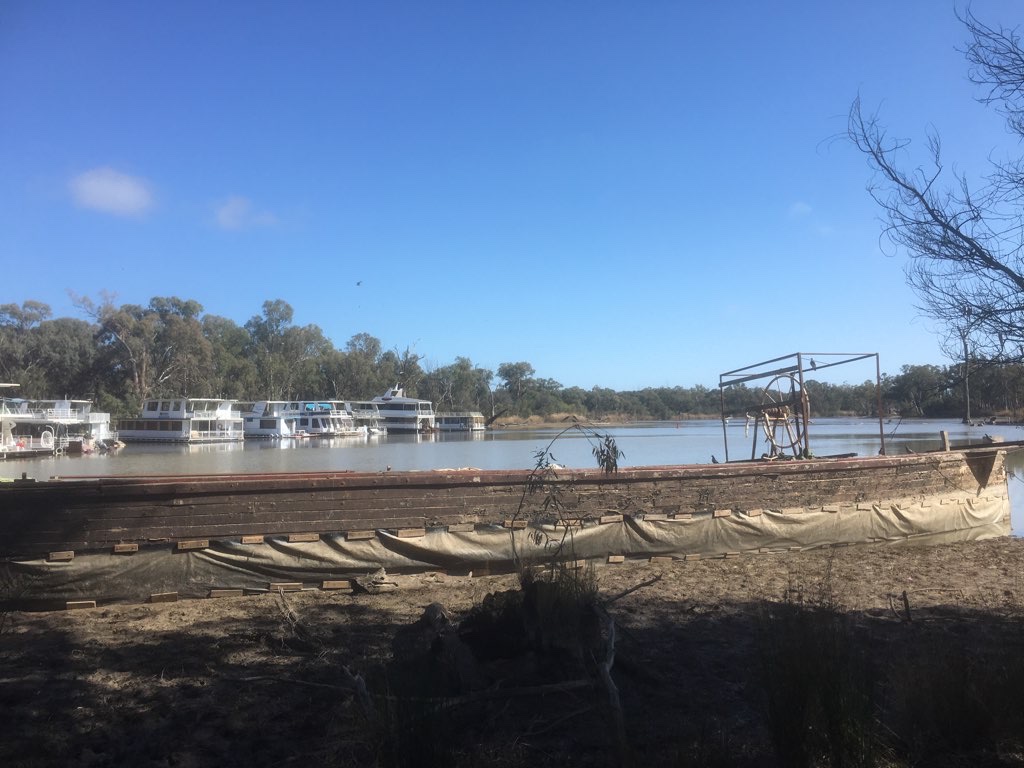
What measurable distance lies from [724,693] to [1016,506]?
1516 cm

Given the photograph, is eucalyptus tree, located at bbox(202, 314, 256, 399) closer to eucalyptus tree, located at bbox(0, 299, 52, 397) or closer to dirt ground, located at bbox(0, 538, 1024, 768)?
eucalyptus tree, located at bbox(0, 299, 52, 397)

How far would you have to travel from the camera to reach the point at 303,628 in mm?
5918

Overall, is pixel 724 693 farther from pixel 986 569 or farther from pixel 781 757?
pixel 986 569

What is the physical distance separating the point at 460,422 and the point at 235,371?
2885cm

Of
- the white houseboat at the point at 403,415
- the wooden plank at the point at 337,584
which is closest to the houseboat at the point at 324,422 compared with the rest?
the white houseboat at the point at 403,415

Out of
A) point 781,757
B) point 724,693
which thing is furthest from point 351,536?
point 781,757

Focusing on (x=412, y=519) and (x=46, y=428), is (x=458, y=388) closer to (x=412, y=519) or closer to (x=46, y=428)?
(x=46, y=428)

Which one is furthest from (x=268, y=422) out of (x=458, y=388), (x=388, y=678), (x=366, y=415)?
(x=388, y=678)

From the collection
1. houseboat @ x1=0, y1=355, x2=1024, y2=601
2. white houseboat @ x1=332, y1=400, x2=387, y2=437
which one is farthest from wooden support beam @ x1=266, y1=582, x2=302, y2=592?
white houseboat @ x1=332, y1=400, x2=387, y2=437

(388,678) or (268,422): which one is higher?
(268,422)

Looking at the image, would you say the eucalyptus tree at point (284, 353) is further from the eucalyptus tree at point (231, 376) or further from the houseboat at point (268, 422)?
the houseboat at point (268, 422)

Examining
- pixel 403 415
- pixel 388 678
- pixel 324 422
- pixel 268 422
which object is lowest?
pixel 388 678

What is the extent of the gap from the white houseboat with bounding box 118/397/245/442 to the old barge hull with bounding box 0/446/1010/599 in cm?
5798

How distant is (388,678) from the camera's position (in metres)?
4.03
